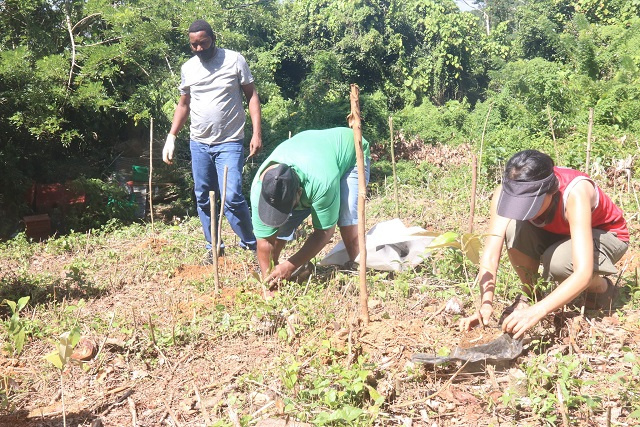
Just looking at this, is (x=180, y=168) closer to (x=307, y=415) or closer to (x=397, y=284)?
(x=397, y=284)

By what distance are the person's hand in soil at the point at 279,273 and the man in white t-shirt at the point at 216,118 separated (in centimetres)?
112

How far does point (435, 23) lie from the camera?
15.8 meters

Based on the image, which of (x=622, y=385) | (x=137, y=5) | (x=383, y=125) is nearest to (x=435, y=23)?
(x=383, y=125)

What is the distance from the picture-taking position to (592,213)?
125 inches

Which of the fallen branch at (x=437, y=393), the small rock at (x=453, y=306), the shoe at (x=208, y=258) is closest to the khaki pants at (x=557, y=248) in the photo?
the small rock at (x=453, y=306)

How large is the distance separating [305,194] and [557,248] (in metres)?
1.39

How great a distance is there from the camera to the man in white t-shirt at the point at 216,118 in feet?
16.1

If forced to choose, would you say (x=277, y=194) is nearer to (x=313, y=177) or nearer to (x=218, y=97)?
(x=313, y=177)

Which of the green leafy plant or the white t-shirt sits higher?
the white t-shirt

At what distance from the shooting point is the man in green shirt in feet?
11.5

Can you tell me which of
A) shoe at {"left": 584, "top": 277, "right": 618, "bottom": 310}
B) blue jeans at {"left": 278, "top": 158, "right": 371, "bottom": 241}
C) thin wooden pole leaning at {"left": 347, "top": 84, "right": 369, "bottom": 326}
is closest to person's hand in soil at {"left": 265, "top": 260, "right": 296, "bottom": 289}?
blue jeans at {"left": 278, "top": 158, "right": 371, "bottom": 241}

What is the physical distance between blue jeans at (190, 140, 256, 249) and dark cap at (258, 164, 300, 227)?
4.16ft

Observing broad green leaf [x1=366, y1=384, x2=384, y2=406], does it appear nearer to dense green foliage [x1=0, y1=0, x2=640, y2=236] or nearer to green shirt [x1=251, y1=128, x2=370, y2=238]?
green shirt [x1=251, y1=128, x2=370, y2=238]

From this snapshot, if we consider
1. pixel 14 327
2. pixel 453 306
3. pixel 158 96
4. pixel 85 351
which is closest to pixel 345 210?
pixel 453 306
